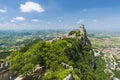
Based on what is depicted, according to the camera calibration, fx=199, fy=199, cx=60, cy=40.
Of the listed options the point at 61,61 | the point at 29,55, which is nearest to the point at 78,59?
the point at 61,61

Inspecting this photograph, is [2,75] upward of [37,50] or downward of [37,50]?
downward

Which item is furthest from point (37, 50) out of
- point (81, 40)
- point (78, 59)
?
point (81, 40)

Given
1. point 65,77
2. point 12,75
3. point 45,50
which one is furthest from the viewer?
point 45,50

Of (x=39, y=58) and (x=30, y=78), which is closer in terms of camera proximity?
(x=30, y=78)

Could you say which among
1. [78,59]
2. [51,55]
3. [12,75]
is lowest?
[78,59]

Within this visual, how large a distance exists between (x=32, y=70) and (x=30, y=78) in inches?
113

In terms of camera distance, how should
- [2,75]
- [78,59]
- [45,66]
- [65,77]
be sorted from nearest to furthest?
[65,77]
[2,75]
[45,66]
[78,59]

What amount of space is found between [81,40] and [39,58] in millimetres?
61114

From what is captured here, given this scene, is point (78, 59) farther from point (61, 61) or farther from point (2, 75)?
point (2, 75)

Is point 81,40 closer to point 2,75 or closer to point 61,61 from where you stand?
point 61,61

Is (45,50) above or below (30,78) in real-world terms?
above

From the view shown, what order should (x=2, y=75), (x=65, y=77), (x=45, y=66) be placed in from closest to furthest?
(x=65, y=77) → (x=2, y=75) → (x=45, y=66)

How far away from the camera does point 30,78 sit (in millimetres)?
38688

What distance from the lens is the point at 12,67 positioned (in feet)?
128
